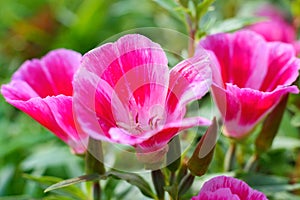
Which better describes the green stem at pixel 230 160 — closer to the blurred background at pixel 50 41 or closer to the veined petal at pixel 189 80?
the blurred background at pixel 50 41

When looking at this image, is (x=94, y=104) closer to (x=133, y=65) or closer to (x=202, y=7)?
(x=133, y=65)

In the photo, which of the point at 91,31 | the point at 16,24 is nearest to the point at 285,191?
the point at 91,31

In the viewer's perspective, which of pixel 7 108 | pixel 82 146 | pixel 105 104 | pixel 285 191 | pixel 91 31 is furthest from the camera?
pixel 91 31

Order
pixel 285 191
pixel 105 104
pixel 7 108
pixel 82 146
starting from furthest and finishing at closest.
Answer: pixel 7 108
pixel 285 191
pixel 82 146
pixel 105 104

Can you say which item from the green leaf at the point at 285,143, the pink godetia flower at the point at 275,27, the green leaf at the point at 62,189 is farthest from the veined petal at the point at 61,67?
the pink godetia flower at the point at 275,27

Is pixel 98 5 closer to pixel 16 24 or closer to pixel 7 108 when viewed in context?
pixel 16 24

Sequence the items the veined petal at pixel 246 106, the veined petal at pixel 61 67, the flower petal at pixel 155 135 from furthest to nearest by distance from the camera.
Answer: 1. the veined petal at pixel 61 67
2. the veined petal at pixel 246 106
3. the flower petal at pixel 155 135

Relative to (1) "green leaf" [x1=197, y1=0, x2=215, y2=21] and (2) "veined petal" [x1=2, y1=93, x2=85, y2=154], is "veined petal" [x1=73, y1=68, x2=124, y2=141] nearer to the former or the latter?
(2) "veined petal" [x1=2, y1=93, x2=85, y2=154]
